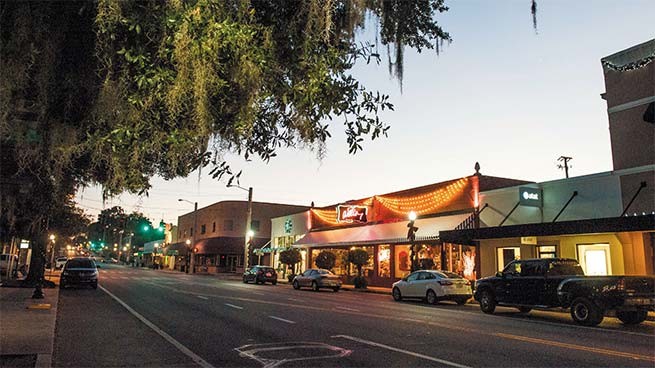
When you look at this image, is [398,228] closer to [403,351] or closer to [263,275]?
[263,275]

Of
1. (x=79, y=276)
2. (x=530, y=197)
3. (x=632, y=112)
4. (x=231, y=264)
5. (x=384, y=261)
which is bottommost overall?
(x=79, y=276)

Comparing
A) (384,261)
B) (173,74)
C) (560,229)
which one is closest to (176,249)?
(384,261)

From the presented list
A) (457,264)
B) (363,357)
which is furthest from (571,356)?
(457,264)

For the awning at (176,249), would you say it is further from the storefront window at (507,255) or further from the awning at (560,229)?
the storefront window at (507,255)

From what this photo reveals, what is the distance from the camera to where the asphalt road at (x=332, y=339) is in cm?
844

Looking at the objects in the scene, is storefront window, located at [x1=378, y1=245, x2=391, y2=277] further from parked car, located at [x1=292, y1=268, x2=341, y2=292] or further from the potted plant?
the potted plant

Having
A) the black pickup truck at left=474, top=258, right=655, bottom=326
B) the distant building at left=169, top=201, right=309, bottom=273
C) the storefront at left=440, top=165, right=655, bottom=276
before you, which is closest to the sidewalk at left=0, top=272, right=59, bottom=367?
the black pickup truck at left=474, top=258, right=655, bottom=326

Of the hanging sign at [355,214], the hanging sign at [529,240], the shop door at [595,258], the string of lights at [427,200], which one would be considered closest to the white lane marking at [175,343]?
the hanging sign at [529,240]

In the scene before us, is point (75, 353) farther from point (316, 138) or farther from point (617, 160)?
point (617, 160)

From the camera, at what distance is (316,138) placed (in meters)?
6.31

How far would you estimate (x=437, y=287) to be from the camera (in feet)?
71.1

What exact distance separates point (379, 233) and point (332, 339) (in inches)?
911

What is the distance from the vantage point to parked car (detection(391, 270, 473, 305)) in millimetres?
21438

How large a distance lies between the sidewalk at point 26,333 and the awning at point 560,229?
703 inches
